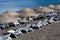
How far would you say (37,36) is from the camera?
14.8 meters

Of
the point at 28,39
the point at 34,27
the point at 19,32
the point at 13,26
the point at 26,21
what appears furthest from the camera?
the point at 26,21

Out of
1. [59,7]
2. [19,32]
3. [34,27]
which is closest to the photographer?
[19,32]

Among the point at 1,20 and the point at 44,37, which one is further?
the point at 1,20

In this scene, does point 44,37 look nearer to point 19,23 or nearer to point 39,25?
point 39,25

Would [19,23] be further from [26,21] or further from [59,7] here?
[59,7]

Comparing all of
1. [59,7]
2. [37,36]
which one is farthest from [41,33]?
[59,7]

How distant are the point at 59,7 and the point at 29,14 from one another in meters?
6.32

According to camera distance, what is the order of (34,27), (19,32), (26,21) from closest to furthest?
(19,32), (34,27), (26,21)

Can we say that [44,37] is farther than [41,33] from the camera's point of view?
No

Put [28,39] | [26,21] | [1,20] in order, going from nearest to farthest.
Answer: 1. [28,39]
2. [1,20]
3. [26,21]

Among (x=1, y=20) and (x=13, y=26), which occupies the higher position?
(x=1, y=20)

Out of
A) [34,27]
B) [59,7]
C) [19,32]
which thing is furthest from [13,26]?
[59,7]

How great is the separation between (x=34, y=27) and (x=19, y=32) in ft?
10.3

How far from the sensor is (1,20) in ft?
53.7
